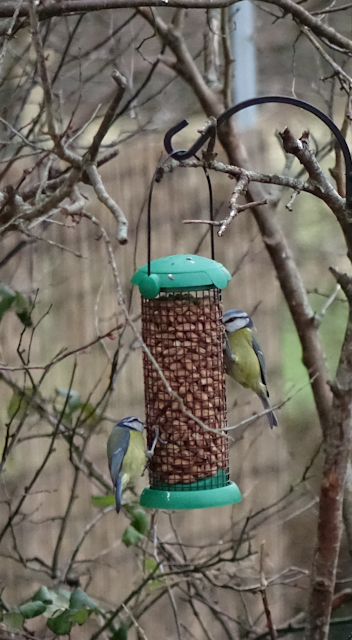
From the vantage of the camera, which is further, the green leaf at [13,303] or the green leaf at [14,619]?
the green leaf at [13,303]

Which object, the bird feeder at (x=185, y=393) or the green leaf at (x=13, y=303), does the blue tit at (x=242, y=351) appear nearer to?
the bird feeder at (x=185, y=393)

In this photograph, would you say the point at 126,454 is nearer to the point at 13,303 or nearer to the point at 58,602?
the point at 58,602

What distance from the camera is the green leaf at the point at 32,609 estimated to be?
1980 mm

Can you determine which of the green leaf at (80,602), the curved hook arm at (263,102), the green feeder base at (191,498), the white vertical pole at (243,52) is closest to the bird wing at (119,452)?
the green feeder base at (191,498)

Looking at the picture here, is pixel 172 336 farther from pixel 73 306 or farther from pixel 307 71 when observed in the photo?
pixel 307 71

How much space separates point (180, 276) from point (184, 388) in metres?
0.35

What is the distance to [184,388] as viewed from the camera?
6.56 feet

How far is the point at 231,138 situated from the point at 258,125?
3.27 ft

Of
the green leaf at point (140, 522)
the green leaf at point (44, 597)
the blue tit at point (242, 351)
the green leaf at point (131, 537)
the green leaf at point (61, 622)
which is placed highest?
the blue tit at point (242, 351)

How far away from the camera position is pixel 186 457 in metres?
1.99

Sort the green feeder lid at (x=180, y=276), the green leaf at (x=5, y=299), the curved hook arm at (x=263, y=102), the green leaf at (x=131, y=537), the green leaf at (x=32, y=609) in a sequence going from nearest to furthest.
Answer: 1. the curved hook arm at (x=263, y=102)
2. the green feeder lid at (x=180, y=276)
3. the green leaf at (x=32, y=609)
4. the green leaf at (x=131, y=537)
5. the green leaf at (x=5, y=299)

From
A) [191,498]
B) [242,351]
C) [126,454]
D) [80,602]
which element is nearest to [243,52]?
[242,351]

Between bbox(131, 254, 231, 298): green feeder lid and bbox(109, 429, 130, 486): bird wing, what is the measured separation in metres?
0.46

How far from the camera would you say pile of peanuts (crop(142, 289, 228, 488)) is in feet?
6.52
